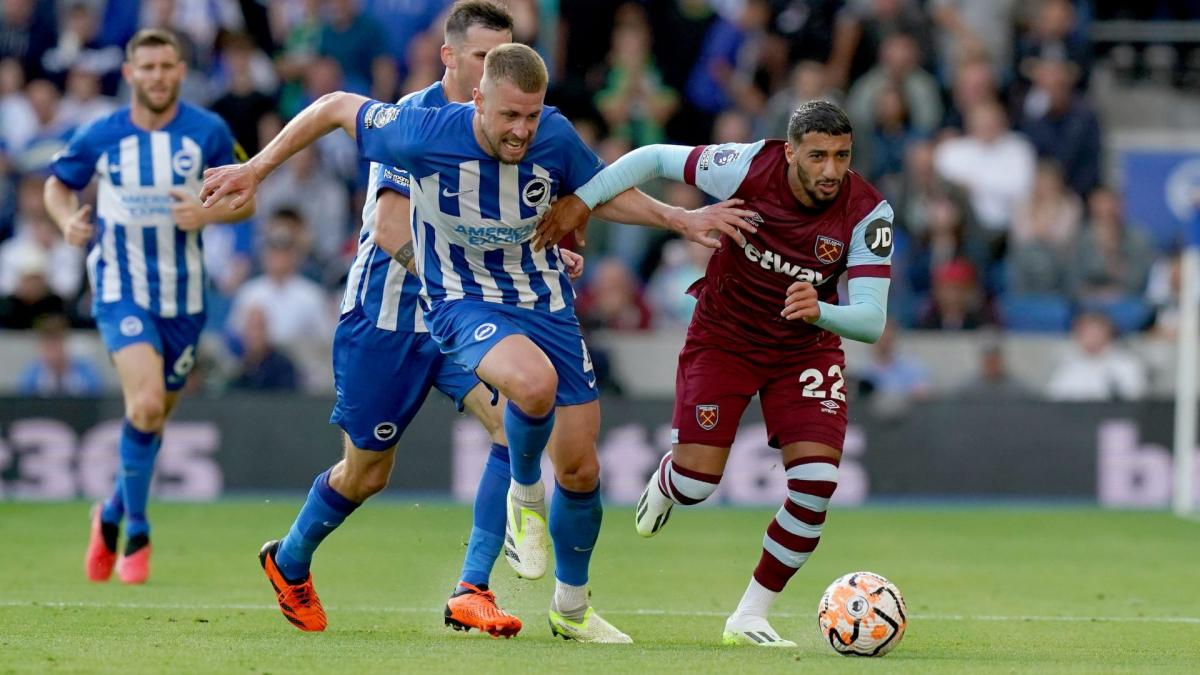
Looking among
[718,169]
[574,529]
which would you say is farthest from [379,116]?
[574,529]

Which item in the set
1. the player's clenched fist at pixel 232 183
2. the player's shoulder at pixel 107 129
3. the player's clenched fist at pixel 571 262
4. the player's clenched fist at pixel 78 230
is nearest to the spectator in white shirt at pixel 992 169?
the player's shoulder at pixel 107 129

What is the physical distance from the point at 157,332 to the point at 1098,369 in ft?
29.5

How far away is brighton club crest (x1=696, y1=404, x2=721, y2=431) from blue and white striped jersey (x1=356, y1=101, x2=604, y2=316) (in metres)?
0.83

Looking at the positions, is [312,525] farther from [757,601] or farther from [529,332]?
[757,601]

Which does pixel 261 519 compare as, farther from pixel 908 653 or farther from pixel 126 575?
pixel 908 653

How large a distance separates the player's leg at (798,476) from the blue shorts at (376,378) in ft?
5.09

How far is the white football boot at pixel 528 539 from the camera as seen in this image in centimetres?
784

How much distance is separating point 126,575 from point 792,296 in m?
4.62

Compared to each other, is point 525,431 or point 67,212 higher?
point 67,212

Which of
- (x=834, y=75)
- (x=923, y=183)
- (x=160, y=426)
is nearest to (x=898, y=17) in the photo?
(x=834, y=75)

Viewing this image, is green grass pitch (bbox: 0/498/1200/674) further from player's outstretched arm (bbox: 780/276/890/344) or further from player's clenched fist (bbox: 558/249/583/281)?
player's clenched fist (bbox: 558/249/583/281)

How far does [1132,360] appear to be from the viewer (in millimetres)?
16438

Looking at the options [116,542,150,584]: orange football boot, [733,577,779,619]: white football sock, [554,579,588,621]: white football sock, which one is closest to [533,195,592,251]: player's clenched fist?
[554,579,588,621]: white football sock

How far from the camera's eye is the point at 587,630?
8.02 m
